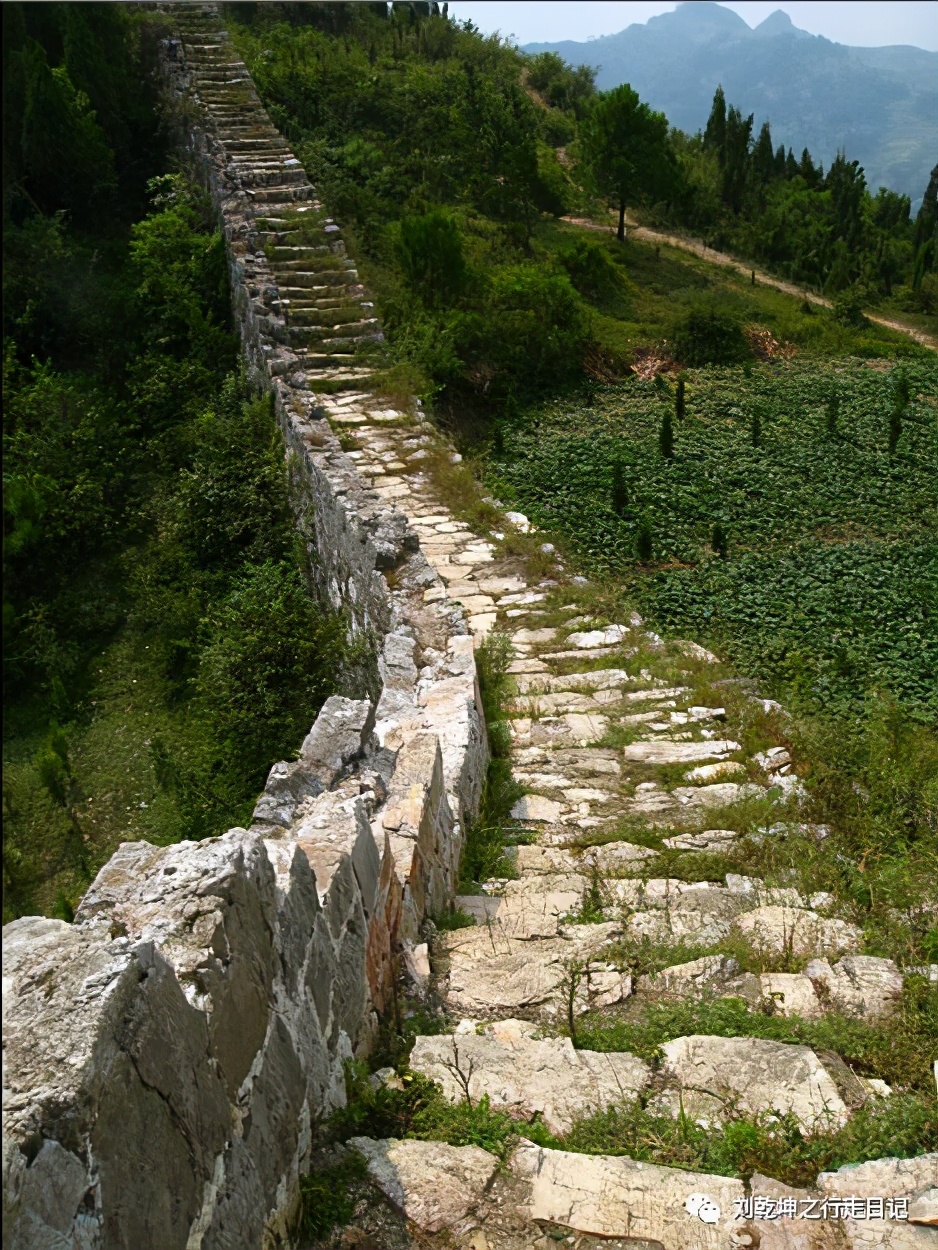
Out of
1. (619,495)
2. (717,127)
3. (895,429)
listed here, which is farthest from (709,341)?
(717,127)

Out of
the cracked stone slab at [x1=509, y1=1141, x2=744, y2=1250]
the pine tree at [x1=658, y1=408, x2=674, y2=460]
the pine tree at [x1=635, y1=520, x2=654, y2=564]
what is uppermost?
the pine tree at [x1=658, y1=408, x2=674, y2=460]

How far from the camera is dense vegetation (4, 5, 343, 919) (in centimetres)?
743

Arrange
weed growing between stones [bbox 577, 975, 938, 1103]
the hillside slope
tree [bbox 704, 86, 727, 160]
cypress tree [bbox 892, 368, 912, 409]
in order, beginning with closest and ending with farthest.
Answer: weed growing between stones [bbox 577, 975, 938, 1103] < cypress tree [bbox 892, 368, 912, 409] < tree [bbox 704, 86, 727, 160] < the hillside slope

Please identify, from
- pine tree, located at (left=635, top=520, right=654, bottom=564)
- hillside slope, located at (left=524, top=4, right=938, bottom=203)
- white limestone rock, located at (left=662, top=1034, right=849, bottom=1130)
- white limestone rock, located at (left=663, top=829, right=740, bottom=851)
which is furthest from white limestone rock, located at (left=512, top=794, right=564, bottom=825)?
hillside slope, located at (left=524, top=4, right=938, bottom=203)

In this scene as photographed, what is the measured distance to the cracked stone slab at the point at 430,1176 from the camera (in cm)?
278

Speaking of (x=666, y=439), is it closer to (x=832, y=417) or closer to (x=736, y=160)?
(x=832, y=417)

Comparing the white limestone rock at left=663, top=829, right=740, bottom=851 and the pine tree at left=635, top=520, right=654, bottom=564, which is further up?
the pine tree at left=635, top=520, right=654, bottom=564

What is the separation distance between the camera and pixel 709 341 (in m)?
14.2

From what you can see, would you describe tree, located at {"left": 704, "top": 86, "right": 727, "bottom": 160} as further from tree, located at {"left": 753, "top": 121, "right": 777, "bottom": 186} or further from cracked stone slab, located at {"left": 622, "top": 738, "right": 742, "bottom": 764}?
cracked stone slab, located at {"left": 622, "top": 738, "right": 742, "bottom": 764}

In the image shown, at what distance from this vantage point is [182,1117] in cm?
216

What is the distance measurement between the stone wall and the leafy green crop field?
3055 mm

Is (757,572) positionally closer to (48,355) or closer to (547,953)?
(547,953)

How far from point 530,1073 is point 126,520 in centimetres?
846

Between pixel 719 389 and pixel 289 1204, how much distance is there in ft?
38.7
